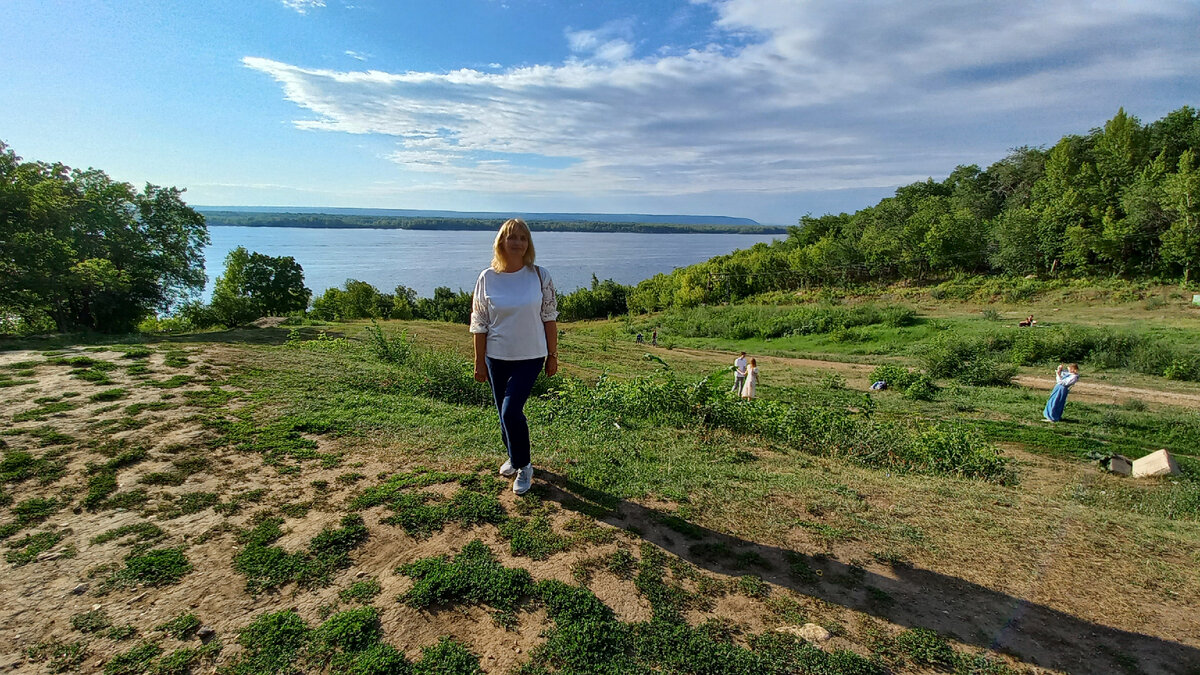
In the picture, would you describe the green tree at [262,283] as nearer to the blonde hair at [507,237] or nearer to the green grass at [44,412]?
the green grass at [44,412]

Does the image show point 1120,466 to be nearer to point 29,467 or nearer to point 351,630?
point 351,630

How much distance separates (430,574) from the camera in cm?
307

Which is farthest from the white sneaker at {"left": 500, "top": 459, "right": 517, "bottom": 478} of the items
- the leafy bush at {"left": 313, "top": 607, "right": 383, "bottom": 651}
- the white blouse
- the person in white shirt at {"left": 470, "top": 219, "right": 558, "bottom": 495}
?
the leafy bush at {"left": 313, "top": 607, "right": 383, "bottom": 651}

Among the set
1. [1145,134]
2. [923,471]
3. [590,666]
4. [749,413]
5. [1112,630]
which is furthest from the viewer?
[1145,134]

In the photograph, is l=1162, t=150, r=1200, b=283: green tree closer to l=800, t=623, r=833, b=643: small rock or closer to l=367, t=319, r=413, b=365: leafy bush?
l=800, t=623, r=833, b=643: small rock

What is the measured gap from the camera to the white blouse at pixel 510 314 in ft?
12.4

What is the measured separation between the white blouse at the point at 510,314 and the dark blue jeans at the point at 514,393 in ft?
0.31

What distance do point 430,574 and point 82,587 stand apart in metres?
1.95

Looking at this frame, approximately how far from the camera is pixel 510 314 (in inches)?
149

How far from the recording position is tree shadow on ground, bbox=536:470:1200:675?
8.88 feet

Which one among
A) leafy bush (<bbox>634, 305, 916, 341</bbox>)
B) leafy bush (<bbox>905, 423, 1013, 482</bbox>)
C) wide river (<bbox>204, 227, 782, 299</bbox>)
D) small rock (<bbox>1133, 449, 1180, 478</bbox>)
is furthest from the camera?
wide river (<bbox>204, 227, 782, 299</bbox>)

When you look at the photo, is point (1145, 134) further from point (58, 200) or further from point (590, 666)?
point (58, 200)

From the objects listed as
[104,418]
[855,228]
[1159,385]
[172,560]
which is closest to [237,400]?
[104,418]

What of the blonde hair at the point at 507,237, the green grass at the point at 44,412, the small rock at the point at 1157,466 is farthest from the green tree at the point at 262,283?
the small rock at the point at 1157,466
